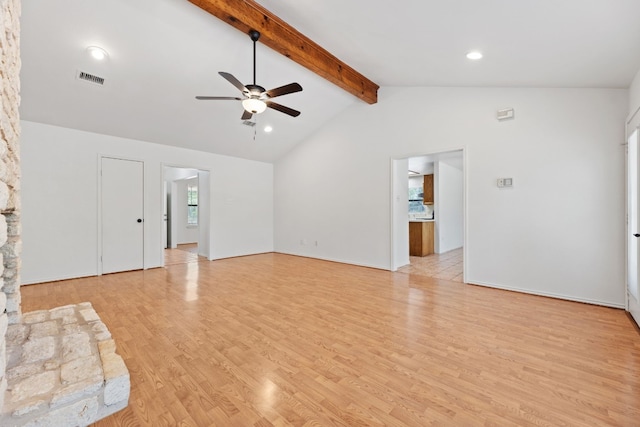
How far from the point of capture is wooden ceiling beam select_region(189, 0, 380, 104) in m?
2.91

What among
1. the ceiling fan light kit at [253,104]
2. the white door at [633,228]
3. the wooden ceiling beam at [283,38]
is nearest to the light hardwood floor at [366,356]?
the white door at [633,228]

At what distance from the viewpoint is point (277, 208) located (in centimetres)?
754

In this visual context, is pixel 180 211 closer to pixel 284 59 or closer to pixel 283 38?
pixel 284 59

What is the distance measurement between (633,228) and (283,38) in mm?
4369

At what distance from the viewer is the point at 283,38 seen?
11.2ft

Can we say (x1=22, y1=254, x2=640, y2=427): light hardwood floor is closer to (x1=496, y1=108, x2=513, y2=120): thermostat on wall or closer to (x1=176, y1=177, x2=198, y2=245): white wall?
(x1=496, y1=108, x2=513, y2=120): thermostat on wall

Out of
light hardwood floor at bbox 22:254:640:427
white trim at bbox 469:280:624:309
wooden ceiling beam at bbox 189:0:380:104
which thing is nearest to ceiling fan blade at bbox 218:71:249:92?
wooden ceiling beam at bbox 189:0:380:104

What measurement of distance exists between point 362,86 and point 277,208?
12.7 feet

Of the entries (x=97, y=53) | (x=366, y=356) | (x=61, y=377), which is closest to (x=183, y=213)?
(x=97, y=53)

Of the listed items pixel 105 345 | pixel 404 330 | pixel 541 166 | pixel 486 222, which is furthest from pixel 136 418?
pixel 541 166

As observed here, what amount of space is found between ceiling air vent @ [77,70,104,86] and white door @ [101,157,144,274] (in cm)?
156

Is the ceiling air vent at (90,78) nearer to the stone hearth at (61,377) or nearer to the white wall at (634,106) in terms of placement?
the stone hearth at (61,377)

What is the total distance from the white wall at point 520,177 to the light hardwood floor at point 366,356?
0.46 metres

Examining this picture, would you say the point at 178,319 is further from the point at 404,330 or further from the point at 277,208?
the point at 277,208
